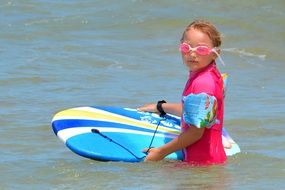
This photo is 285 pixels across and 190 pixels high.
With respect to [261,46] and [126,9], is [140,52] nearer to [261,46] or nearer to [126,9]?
[261,46]

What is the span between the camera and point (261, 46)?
12203 millimetres

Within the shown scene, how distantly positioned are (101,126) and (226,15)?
28.1 feet

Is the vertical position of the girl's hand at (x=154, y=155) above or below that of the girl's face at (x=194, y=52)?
below

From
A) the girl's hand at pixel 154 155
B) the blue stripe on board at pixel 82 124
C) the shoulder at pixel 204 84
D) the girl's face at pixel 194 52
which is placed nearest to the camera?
the shoulder at pixel 204 84

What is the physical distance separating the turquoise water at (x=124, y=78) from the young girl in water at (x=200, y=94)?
0.12 meters

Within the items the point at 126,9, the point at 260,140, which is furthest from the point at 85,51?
the point at 260,140

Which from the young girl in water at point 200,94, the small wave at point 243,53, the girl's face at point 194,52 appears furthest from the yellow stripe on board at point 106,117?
the small wave at point 243,53

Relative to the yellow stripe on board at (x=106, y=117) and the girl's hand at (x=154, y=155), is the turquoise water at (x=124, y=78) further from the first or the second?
the yellow stripe on board at (x=106, y=117)

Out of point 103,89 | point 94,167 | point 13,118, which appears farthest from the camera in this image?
point 103,89

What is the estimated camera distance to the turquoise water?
5.33 metres

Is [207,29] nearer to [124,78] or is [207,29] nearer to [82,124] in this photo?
[82,124]

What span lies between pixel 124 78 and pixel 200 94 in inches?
175

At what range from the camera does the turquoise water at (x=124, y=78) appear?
5.33m

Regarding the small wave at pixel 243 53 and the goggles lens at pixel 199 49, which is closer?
the goggles lens at pixel 199 49
